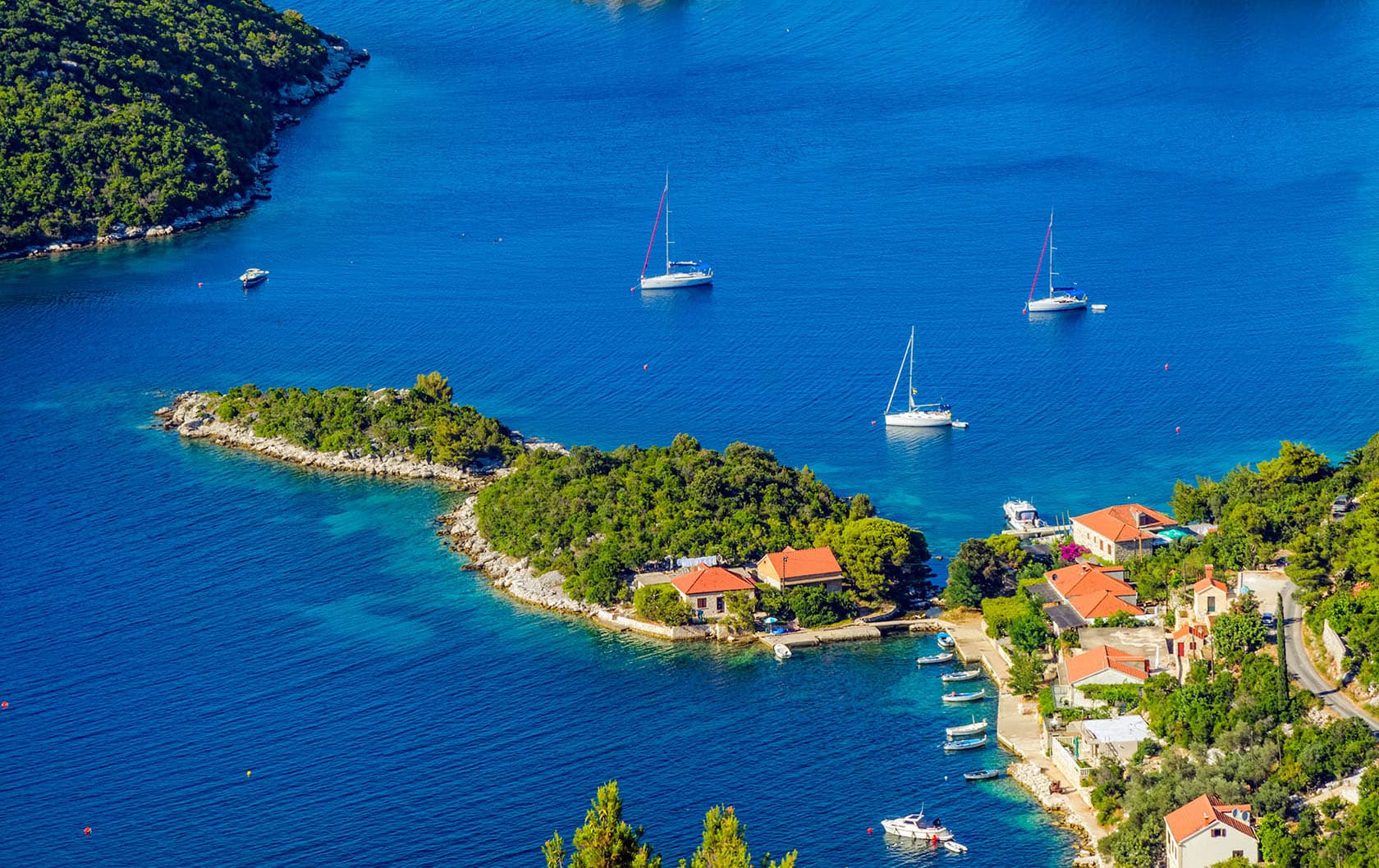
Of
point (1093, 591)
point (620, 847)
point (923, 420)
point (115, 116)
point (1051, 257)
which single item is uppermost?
point (115, 116)

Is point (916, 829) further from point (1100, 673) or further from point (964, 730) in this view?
point (1100, 673)

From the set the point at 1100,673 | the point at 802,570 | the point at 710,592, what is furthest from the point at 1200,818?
the point at 710,592

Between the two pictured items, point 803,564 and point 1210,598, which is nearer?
point 1210,598

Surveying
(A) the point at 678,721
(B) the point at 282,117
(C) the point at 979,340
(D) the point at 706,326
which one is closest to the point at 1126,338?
(C) the point at 979,340

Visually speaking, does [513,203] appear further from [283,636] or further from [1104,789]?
[1104,789]

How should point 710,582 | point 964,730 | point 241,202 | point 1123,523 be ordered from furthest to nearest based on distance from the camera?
point 241,202 → point 1123,523 → point 710,582 → point 964,730

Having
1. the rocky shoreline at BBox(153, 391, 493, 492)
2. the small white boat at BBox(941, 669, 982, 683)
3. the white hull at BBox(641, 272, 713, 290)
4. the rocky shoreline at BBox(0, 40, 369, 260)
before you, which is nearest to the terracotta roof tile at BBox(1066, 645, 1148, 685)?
the small white boat at BBox(941, 669, 982, 683)

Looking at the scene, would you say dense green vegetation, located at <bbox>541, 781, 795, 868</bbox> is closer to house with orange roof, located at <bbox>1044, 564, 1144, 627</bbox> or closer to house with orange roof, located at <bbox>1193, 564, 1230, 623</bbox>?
house with orange roof, located at <bbox>1193, 564, 1230, 623</bbox>

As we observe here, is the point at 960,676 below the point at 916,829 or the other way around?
the other way around
